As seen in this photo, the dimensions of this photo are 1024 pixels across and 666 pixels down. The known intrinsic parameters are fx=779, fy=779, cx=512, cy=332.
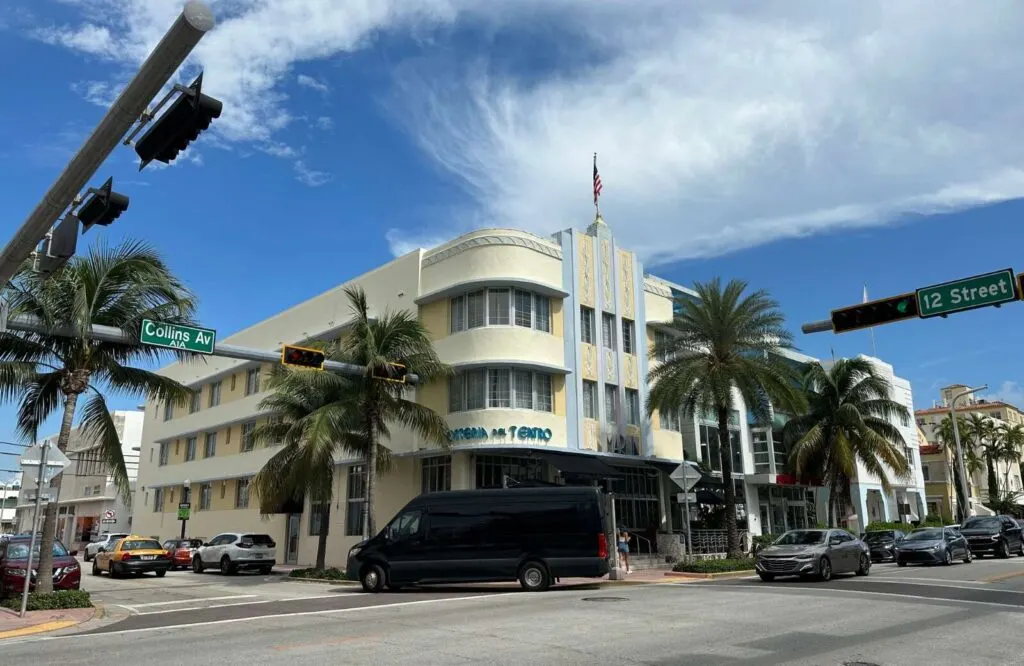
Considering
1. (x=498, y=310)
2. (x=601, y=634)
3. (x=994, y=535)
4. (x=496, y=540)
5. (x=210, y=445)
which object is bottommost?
(x=601, y=634)

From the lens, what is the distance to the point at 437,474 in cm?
2897

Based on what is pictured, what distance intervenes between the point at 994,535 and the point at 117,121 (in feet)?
116

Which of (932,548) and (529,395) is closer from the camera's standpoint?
(932,548)

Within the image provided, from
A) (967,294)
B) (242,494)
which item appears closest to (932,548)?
(967,294)

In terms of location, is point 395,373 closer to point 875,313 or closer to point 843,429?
point 875,313

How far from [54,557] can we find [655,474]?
22.9 m

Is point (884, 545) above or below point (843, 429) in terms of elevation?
below

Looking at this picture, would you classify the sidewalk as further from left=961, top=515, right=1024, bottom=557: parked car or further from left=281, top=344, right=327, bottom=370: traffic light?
left=961, top=515, right=1024, bottom=557: parked car

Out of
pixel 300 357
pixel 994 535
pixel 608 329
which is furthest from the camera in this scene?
pixel 608 329

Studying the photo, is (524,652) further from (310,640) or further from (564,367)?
(564,367)

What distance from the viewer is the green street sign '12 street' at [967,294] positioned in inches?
520

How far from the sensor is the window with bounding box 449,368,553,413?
2758cm

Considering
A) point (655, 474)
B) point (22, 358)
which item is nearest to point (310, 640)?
point (22, 358)

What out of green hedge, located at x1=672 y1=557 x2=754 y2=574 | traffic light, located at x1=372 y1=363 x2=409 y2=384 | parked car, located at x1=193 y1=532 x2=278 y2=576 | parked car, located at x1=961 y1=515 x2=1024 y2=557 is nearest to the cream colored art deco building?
parked car, located at x1=193 y1=532 x2=278 y2=576
